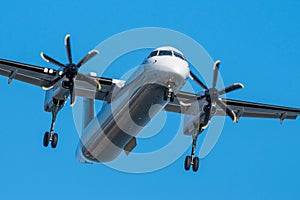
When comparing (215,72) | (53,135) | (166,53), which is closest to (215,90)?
(215,72)

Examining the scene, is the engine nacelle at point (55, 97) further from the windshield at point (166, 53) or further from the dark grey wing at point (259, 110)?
the dark grey wing at point (259, 110)

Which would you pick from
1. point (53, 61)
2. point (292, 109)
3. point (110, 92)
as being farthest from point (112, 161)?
point (292, 109)

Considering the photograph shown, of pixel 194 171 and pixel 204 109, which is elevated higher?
pixel 204 109

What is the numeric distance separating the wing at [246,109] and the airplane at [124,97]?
0.17 ft

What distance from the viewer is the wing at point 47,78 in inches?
1211

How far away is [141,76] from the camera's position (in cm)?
2828

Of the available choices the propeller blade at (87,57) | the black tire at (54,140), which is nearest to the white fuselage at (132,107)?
the black tire at (54,140)

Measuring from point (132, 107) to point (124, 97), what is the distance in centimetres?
93

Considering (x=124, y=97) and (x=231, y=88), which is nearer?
(x=124, y=97)

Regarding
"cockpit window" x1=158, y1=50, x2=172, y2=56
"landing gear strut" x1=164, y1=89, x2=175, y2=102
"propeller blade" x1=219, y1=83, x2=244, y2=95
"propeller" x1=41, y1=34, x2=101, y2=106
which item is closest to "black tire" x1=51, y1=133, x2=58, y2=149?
"propeller" x1=41, y1=34, x2=101, y2=106

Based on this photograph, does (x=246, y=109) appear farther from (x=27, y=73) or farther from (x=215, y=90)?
(x=27, y=73)

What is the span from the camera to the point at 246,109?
35.5 metres

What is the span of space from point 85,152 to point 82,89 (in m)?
3.62

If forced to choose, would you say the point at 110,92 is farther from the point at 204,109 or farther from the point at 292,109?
the point at 292,109
